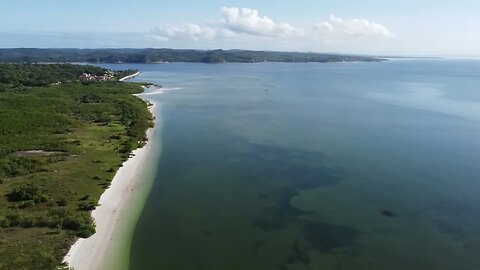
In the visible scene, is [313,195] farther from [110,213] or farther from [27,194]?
[27,194]

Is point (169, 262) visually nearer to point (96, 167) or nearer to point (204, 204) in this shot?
point (204, 204)

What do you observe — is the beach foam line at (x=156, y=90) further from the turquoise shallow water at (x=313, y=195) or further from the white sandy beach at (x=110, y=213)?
the white sandy beach at (x=110, y=213)

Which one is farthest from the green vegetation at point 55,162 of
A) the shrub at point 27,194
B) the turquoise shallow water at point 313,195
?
the turquoise shallow water at point 313,195

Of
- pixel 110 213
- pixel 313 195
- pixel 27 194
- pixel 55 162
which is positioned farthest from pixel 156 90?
pixel 110 213

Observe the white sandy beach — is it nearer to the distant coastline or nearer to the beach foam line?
the distant coastline

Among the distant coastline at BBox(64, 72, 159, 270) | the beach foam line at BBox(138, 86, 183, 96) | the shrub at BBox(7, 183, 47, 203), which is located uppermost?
the beach foam line at BBox(138, 86, 183, 96)

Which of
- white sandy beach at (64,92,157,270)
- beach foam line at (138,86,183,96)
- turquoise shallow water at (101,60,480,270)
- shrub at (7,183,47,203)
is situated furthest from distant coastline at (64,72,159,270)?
beach foam line at (138,86,183,96)

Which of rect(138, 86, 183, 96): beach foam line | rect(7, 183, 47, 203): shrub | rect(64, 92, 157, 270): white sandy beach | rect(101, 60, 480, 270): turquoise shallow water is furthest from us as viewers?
rect(138, 86, 183, 96): beach foam line
